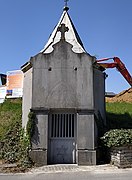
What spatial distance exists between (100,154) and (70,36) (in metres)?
7.77

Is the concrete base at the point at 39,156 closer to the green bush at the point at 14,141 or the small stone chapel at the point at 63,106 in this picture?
the small stone chapel at the point at 63,106

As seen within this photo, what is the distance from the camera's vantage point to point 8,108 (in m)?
21.2

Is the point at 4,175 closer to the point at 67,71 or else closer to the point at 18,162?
the point at 18,162

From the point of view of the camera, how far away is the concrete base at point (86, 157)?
13.3 m

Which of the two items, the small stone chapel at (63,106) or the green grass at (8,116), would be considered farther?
the green grass at (8,116)

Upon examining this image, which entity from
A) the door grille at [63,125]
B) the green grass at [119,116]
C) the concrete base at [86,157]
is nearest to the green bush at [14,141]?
the door grille at [63,125]

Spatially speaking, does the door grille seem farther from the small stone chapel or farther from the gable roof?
the gable roof

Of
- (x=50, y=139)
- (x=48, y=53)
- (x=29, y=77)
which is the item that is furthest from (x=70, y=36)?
(x=50, y=139)

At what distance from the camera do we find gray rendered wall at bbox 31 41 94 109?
1400 centimetres

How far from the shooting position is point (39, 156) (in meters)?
13.4

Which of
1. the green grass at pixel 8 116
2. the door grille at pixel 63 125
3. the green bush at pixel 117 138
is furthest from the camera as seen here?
the green grass at pixel 8 116

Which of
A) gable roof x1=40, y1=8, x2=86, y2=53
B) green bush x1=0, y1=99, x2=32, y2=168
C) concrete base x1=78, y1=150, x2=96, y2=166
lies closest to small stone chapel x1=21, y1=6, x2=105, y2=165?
concrete base x1=78, y1=150, x2=96, y2=166

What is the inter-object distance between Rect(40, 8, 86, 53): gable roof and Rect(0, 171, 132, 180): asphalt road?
7436 mm

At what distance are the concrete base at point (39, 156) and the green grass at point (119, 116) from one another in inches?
225
